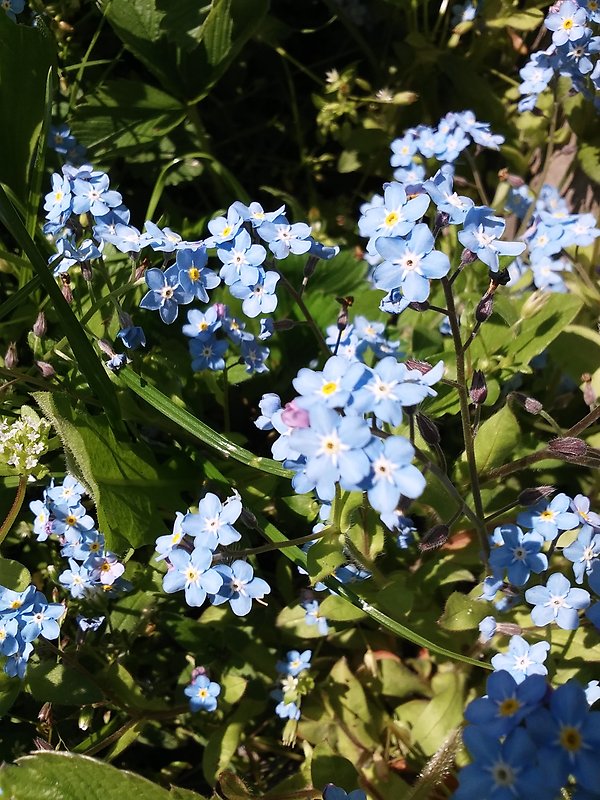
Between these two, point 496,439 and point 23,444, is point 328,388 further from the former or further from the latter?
point 23,444

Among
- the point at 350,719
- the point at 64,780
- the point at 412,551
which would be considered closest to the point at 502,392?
the point at 412,551

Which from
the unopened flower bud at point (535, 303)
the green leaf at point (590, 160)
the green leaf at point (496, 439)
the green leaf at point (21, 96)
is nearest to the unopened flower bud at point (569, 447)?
the green leaf at point (496, 439)

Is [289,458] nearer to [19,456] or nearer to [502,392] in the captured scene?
[19,456]

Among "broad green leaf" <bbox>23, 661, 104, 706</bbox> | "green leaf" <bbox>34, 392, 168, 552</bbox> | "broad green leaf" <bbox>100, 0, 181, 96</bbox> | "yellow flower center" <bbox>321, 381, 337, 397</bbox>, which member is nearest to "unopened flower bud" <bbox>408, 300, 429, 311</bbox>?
"yellow flower center" <bbox>321, 381, 337, 397</bbox>

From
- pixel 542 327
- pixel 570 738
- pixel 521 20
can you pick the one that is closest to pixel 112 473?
pixel 570 738

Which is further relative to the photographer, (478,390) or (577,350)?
(577,350)

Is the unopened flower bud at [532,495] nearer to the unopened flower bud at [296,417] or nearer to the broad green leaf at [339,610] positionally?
the broad green leaf at [339,610]
